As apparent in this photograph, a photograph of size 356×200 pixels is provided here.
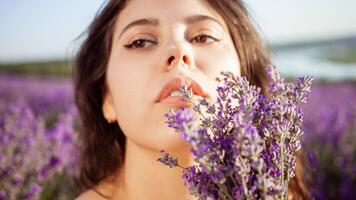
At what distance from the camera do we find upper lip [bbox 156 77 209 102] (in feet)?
5.32

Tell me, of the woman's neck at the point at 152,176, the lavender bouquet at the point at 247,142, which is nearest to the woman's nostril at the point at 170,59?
the woman's neck at the point at 152,176

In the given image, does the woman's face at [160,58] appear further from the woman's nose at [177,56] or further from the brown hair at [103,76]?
the brown hair at [103,76]

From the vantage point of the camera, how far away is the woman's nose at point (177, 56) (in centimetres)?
165

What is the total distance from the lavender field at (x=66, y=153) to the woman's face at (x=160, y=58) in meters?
0.77

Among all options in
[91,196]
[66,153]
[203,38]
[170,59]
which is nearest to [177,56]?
[170,59]

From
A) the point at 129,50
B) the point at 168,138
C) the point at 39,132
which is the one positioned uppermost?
the point at 129,50

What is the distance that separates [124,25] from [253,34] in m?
0.70

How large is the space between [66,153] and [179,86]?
5.22 ft

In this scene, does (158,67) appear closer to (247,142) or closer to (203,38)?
(203,38)

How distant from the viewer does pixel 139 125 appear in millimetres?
1778

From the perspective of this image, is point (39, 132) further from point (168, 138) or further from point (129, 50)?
point (168, 138)

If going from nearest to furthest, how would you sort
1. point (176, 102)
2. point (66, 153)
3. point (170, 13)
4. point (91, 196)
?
1. point (176, 102)
2. point (170, 13)
3. point (91, 196)
4. point (66, 153)

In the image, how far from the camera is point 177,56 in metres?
1.65

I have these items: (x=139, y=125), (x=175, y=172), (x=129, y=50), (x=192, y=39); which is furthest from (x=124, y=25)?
(x=175, y=172)
